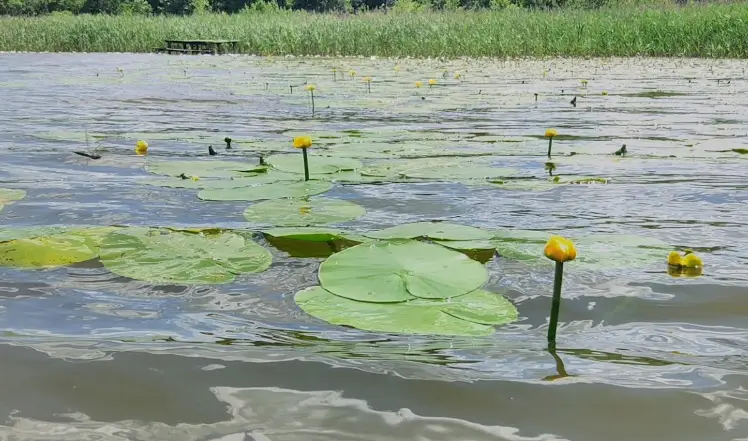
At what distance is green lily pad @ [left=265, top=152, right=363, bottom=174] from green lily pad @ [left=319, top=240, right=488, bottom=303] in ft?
3.79

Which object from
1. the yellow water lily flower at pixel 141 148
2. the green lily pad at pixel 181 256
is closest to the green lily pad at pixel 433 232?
the green lily pad at pixel 181 256

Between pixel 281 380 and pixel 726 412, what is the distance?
0.58 meters

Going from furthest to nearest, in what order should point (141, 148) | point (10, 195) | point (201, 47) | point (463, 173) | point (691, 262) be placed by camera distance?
1. point (201, 47)
2. point (141, 148)
3. point (463, 173)
4. point (10, 195)
5. point (691, 262)

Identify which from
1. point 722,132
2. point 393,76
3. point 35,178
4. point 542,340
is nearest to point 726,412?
point 542,340

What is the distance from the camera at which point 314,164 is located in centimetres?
272

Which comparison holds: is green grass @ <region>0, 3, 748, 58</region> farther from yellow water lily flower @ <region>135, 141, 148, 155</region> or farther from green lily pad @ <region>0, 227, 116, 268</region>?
green lily pad @ <region>0, 227, 116, 268</region>

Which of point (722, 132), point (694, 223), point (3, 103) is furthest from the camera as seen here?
point (3, 103)

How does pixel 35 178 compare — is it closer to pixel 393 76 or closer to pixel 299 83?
pixel 299 83

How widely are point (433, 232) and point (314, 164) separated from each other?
3.71ft

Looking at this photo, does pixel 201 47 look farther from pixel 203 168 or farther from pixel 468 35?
pixel 203 168

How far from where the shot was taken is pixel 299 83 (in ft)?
25.3

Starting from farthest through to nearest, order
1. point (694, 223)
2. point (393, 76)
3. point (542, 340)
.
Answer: point (393, 76), point (694, 223), point (542, 340)

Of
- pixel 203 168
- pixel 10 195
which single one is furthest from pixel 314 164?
pixel 10 195

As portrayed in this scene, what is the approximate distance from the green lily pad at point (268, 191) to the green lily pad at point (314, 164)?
287 mm
